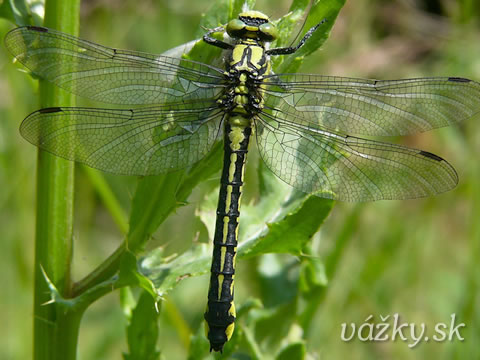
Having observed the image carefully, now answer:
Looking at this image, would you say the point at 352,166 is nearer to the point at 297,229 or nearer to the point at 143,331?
the point at 297,229

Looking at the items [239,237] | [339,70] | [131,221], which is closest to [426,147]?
[339,70]

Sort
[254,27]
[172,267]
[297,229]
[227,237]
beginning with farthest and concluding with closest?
[254,27]
[227,237]
[172,267]
[297,229]

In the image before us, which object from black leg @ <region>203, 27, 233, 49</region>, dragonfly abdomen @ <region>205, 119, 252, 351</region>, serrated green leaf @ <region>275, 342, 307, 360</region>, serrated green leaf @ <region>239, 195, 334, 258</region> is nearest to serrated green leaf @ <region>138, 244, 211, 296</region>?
dragonfly abdomen @ <region>205, 119, 252, 351</region>

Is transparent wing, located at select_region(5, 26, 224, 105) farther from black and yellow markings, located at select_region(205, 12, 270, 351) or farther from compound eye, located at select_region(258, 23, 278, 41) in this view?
compound eye, located at select_region(258, 23, 278, 41)

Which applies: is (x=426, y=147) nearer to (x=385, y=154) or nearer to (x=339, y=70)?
(x=339, y=70)

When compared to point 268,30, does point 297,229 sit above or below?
below

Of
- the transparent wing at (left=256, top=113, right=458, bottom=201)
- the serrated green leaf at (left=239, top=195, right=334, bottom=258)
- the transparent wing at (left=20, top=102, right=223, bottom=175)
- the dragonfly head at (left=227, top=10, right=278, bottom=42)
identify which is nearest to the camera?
the serrated green leaf at (left=239, top=195, right=334, bottom=258)

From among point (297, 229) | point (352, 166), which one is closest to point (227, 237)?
point (297, 229)

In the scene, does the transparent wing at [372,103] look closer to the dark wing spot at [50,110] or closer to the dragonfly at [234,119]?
the dragonfly at [234,119]

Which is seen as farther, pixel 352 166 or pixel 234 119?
pixel 234 119
